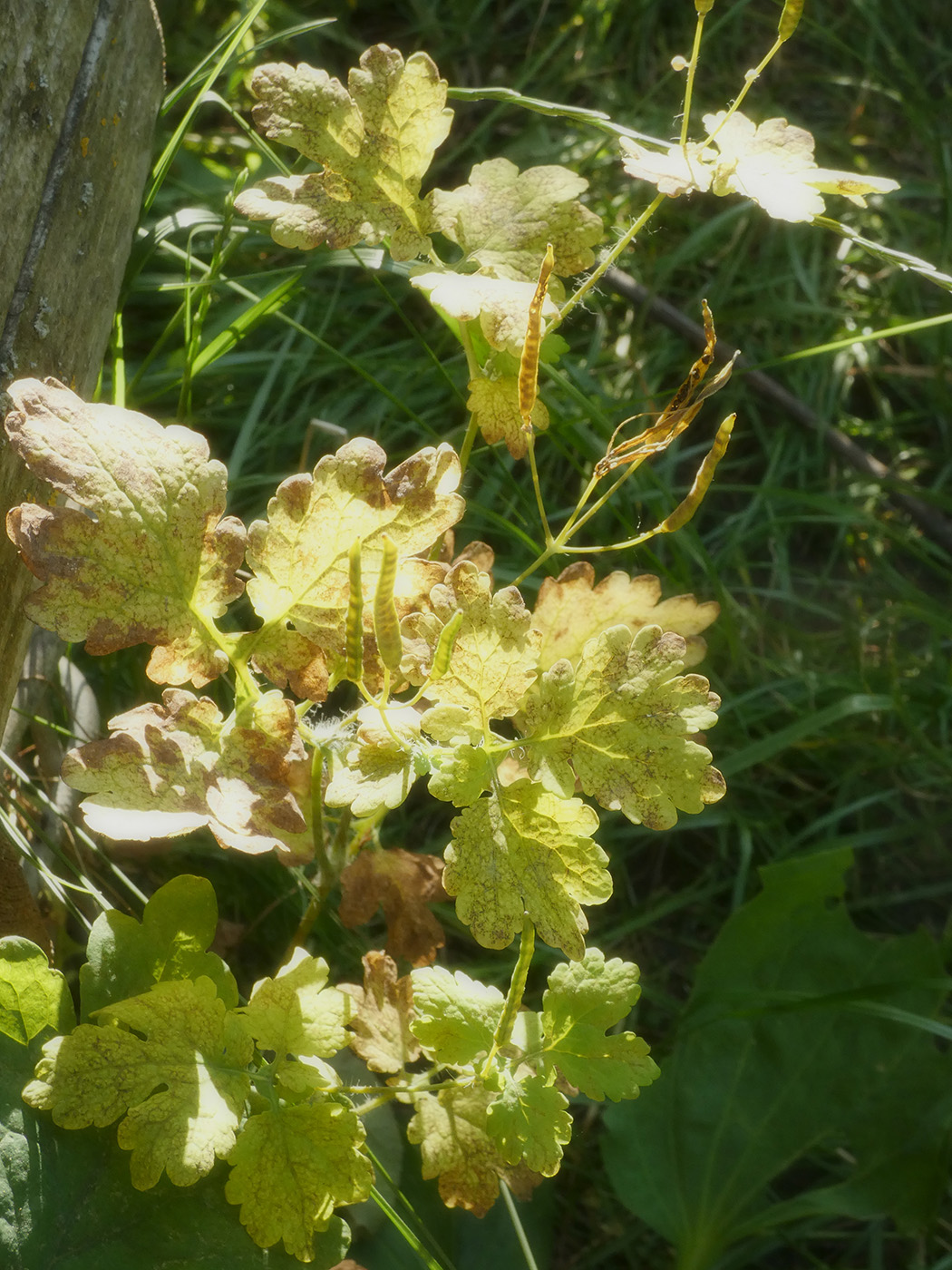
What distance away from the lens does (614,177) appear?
7.35 ft

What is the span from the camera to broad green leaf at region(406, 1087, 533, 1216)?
4.11 ft

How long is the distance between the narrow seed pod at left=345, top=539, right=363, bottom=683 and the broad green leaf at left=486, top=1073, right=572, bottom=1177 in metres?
0.47

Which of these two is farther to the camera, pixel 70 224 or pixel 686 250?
pixel 686 250

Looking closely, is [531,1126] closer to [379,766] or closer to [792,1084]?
[379,766]

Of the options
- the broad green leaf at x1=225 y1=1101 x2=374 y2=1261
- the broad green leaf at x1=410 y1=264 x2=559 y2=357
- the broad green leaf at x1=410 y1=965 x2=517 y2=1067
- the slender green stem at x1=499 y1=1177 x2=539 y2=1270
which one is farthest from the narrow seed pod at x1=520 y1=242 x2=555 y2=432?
the slender green stem at x1=499 y1=1177 x2=539 y2=1270

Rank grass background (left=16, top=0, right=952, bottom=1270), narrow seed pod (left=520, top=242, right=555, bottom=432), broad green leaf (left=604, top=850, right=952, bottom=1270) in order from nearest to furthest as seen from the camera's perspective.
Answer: narrow seed pod (left=520, top=242, right=555, bottom=432), broad green leaf (left=604, top=850, right=952, bottom=1270), grass background (left=16, top=0, right=952, bottom=1270)

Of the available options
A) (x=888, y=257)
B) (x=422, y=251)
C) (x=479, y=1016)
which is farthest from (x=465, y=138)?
(x=479, y=1016)

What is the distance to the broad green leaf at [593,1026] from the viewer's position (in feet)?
3.82

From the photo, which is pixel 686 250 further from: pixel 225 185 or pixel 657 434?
pixel 657 434

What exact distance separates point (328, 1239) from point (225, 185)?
176 centimetres

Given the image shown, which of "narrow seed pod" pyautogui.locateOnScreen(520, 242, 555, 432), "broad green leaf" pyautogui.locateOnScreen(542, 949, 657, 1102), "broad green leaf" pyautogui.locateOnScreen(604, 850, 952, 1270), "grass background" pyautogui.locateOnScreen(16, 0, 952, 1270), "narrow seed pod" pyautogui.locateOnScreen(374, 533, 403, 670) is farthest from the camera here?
"grass background" pyautogui.locateOnScreen(16, 0, 952, 1270)

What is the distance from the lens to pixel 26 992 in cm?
114

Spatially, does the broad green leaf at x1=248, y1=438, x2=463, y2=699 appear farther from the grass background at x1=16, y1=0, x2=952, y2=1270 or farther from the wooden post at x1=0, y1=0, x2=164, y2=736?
the grass background at x1=16, y1=0, x2=952, y2=1270

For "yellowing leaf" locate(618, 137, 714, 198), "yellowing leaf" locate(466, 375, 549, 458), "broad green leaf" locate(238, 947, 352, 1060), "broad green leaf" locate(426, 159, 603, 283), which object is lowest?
"broad green leaf" locate(238, 947, 352, 1060)
